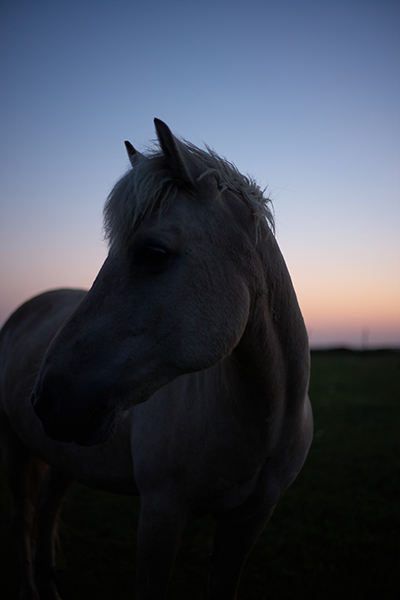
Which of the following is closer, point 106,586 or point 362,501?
point 106,586

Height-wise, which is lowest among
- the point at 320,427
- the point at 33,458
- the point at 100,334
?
the point at 320,427

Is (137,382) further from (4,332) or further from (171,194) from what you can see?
(4,332)

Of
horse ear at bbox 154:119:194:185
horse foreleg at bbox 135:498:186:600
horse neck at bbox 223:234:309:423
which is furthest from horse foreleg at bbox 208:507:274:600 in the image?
horse ear at bbox 154:119:194:185

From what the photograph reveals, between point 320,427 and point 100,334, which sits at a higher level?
point 100,334


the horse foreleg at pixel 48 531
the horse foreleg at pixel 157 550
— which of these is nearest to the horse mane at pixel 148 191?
the horse foreleg at pixel 157 550

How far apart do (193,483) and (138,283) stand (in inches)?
37.3

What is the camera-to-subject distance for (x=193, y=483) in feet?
4.78

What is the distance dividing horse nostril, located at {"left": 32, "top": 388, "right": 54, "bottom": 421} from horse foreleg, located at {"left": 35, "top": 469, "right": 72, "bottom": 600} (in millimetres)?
2127

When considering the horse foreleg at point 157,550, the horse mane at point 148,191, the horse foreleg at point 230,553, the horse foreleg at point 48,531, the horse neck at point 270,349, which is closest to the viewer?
the horse mane at point 148,191

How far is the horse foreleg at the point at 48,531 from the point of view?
8.05 feet

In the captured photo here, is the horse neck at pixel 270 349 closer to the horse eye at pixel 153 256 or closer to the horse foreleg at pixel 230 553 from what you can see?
the horse eye at pixel 153 256

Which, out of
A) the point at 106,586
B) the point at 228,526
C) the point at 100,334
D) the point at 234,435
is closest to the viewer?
the point at 100,334

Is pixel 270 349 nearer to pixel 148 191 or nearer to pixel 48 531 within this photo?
pixel 148 191

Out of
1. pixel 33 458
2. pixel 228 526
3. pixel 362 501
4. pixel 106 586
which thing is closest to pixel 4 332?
pixel 33 458
